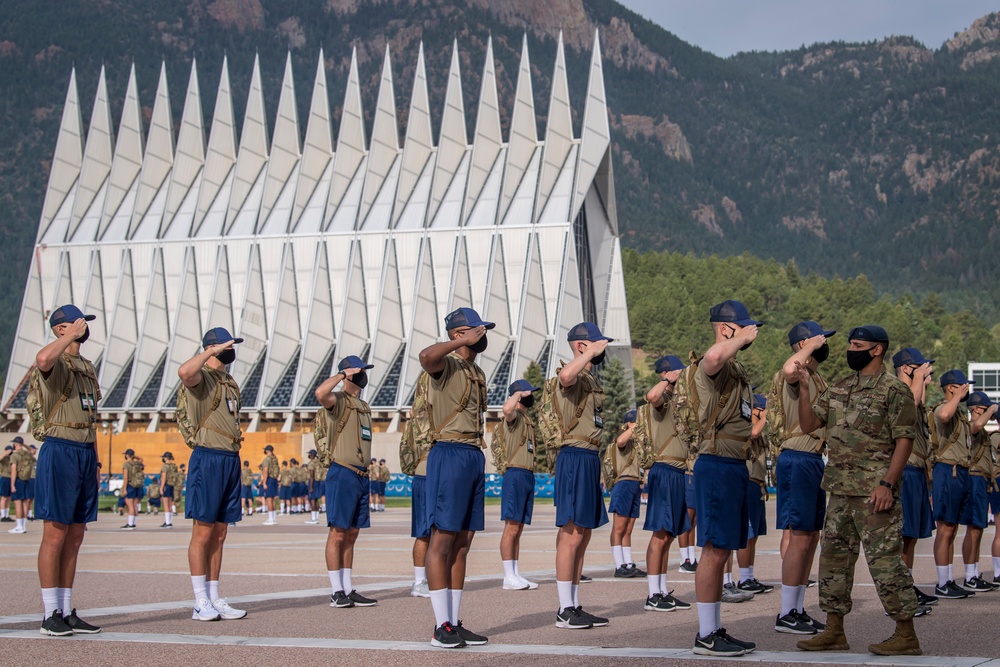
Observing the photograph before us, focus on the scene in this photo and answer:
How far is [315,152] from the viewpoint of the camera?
73.2m

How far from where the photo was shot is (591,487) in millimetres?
10258

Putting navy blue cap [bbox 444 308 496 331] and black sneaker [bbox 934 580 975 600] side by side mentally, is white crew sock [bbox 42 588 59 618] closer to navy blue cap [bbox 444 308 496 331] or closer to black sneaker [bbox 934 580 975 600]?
navy blue cap [bbox 444 308 496 331]

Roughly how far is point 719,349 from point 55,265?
73465mm

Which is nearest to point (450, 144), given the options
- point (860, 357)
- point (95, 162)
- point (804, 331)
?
point (95, 162)

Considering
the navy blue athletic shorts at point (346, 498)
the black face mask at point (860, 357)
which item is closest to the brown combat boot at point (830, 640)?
the black face mask at point (860, 357)

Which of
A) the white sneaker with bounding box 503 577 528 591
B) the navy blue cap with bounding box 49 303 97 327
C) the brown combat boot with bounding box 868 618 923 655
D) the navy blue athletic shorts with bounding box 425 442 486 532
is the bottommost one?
the white sneaker with bounding box 503 577 528 591

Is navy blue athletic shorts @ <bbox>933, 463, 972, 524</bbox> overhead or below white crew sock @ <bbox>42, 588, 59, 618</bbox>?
overhead

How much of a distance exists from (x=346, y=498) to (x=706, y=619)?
453 centimetres

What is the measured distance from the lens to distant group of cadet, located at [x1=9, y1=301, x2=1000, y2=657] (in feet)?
26.7

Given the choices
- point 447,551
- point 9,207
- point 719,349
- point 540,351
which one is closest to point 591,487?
point 447,551

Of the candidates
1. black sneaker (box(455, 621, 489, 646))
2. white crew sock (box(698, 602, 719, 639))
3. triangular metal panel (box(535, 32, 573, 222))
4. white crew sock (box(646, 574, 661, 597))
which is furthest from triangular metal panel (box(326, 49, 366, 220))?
white crew sock (box(698, 602, 719, 639))

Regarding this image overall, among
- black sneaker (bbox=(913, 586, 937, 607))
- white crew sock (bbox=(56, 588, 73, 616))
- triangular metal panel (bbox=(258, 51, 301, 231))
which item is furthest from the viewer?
triangular metal panel (bbox=(258, 51, 301, 231))

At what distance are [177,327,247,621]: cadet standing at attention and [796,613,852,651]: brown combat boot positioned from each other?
4.38m

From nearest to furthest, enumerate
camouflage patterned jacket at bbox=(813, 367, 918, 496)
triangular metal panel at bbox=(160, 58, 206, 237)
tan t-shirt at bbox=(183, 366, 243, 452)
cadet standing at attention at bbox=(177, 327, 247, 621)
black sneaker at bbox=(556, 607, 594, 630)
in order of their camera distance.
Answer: camouflage patterned jacket at bbox=(813, 367, 918, 496) → black sneaker at bbox=(556, 607, 594, 630) → cadet standing at attention at bbox=(177, 327, 247, 621) → tan t-shirt at bbox=(183, 366, 243, 452) → triangular metal panel at bbox=(160, 58, 206, 237)
